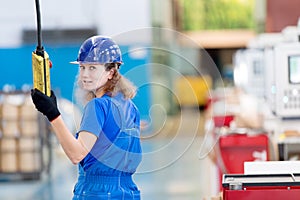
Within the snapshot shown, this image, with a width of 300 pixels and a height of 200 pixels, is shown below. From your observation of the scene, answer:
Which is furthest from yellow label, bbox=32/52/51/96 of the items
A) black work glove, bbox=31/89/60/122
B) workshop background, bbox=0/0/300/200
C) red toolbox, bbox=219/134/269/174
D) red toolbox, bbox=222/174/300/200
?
red toolbox, bbox=219/134/269/174

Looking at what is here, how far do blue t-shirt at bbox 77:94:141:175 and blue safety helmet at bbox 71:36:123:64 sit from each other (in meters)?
0.18

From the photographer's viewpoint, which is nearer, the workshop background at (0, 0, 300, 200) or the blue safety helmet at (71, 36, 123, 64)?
the blue safety helmet at (71, 36, 123, 64)

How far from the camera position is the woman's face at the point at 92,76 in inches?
143

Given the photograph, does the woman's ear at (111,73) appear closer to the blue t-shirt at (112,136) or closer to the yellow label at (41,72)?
the blue t-shirt at (112,136)

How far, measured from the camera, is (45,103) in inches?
133

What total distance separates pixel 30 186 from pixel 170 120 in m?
9.25

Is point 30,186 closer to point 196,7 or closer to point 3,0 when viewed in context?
point 3,0

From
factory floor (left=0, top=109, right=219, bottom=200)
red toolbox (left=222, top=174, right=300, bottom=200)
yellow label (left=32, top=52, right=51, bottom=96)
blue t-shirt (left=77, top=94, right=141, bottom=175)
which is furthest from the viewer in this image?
factory floor (left=0, top=109, right=219, bottom=200)

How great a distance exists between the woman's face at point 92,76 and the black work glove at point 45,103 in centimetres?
27

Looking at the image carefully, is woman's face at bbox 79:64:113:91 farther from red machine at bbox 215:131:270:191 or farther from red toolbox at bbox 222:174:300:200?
red machine at bbox 215:131:270:191

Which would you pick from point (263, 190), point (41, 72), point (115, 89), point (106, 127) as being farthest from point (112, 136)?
point (263, 190)

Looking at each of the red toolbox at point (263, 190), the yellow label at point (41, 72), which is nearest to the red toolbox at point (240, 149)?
the red toolbox at point (263, 190)

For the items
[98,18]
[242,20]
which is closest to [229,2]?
[242,20]

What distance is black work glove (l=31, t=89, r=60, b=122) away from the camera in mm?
3338
